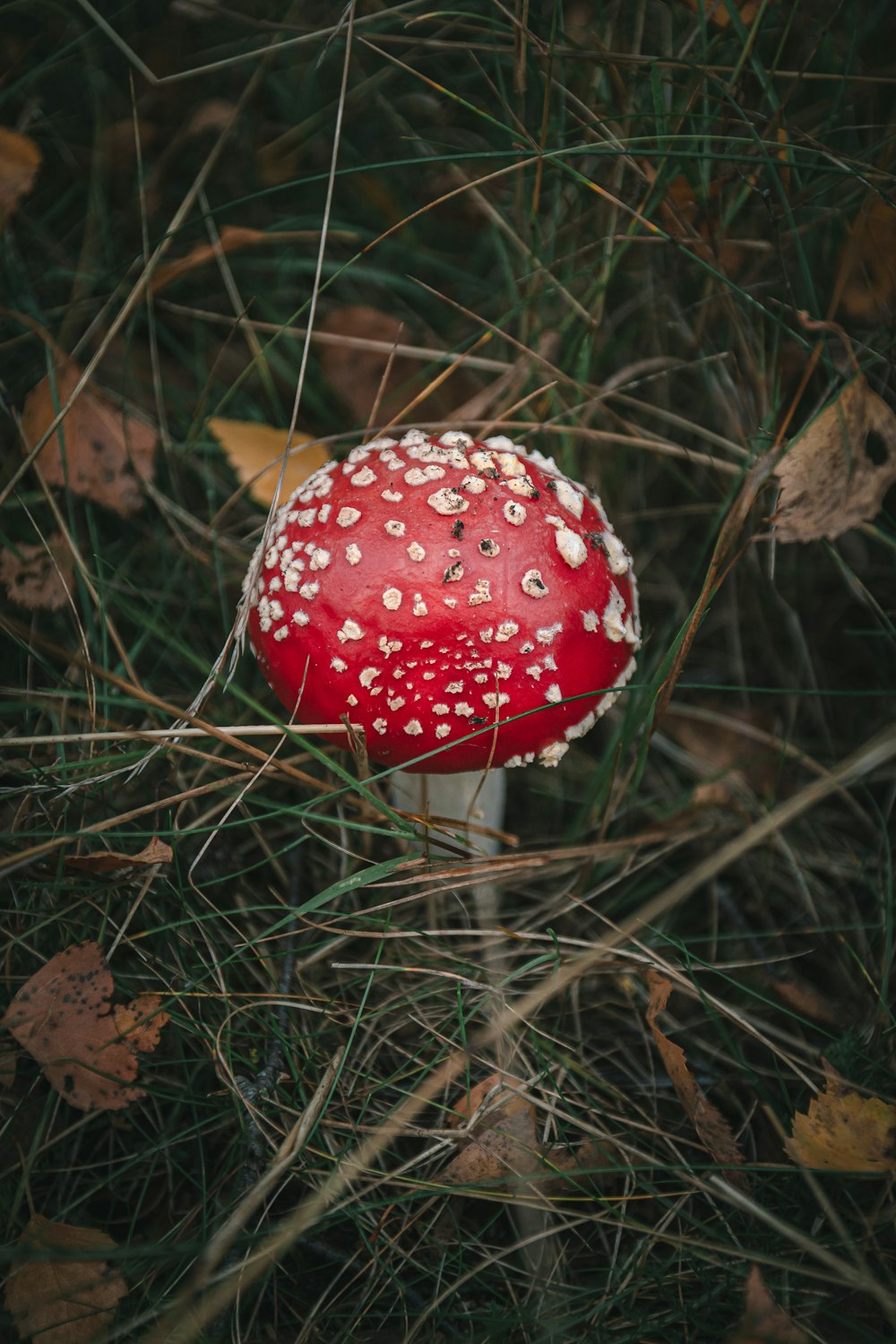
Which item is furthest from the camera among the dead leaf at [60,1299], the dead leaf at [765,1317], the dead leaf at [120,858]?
the dead leaf at [120,858]

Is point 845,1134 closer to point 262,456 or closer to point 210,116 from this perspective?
point 262,456

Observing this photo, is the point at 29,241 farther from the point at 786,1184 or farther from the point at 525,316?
the point at 786,1184

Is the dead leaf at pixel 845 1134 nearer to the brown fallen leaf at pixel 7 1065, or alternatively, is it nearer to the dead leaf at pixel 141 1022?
the dead leaf at pixel 141 1022

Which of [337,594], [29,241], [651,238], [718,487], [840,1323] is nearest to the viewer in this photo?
[840,1323]

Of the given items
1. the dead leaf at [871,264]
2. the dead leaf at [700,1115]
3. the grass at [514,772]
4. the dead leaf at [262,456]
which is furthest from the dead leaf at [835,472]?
the dead leaf at [262,456]

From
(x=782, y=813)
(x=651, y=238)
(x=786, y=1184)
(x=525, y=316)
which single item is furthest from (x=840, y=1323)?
(x=525, y=316)

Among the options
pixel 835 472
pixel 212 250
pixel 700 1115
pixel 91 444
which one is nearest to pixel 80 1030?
pixel 700 1115
